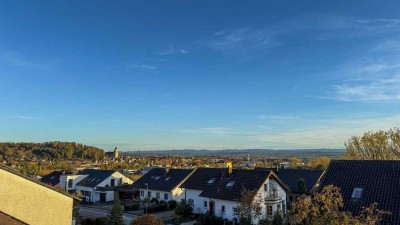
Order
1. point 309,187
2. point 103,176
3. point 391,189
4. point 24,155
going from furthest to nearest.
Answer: point 24,155
point 103,176
point 309,187
point 391,189

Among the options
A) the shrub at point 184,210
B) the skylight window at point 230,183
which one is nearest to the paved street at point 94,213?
the shrub at point 184,210

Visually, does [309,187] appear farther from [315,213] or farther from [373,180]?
[315,213]

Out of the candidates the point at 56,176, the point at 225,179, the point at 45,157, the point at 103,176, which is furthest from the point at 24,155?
the point at 225,179

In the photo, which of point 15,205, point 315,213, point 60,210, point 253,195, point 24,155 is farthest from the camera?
point 24,155

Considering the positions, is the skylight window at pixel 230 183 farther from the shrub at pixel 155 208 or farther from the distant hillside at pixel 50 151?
the distant hillside at pixel 50 151

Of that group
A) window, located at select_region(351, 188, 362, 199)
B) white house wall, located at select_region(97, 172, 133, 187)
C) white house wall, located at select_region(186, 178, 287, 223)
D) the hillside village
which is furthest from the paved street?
window, located at select_region(351, 188, 362, 199)

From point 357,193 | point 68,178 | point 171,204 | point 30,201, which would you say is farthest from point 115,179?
point 30,201
